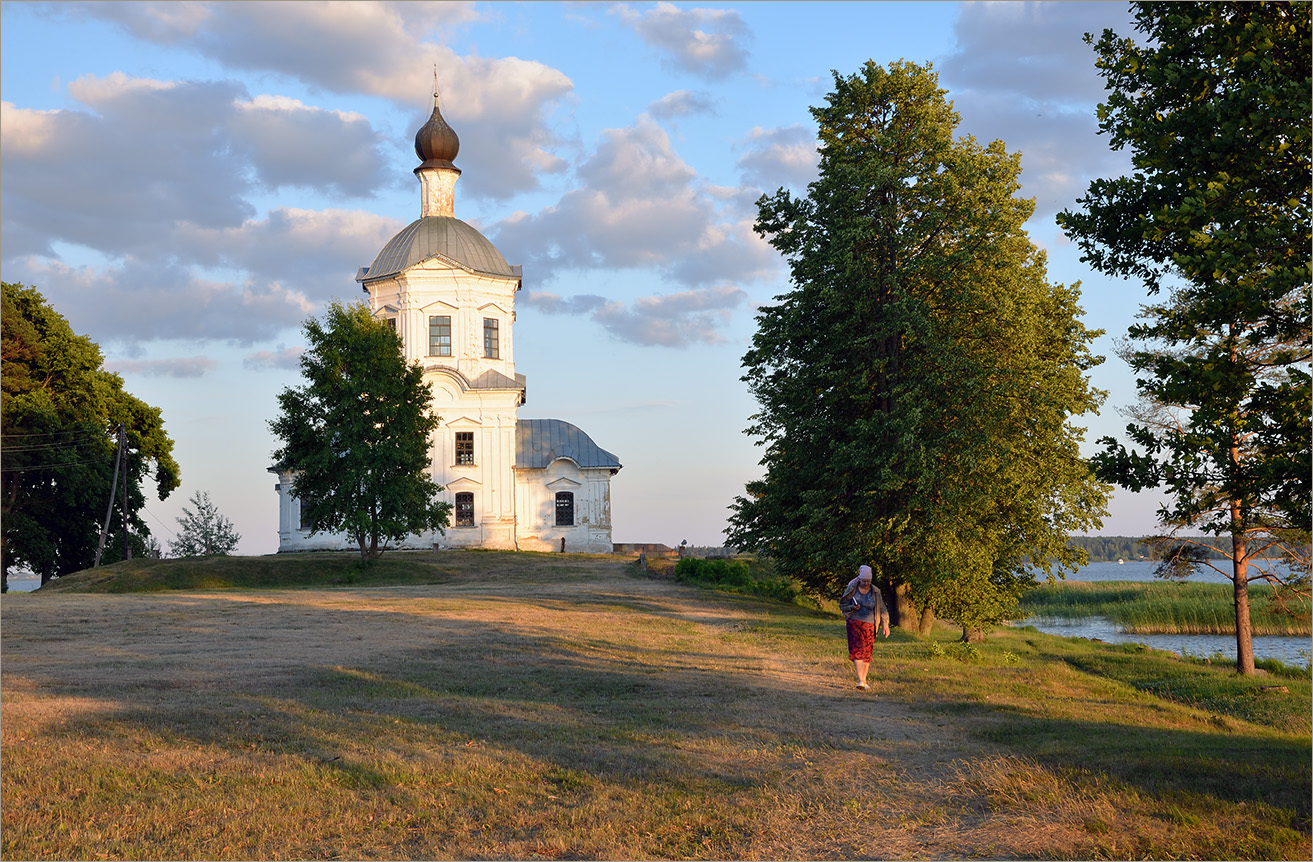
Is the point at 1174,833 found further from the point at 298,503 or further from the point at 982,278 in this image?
the point at 298,503

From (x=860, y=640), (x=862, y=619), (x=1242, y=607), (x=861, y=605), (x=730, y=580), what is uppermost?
(x=861, y=605)

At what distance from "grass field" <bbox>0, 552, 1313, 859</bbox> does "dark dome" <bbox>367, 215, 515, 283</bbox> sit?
3413 cm

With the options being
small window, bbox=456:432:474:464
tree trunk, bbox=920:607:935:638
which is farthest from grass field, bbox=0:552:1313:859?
small window, bbox=456:432:474:464

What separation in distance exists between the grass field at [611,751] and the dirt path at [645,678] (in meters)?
0.05

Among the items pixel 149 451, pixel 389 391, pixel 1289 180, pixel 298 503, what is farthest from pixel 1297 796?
pixel 298 503

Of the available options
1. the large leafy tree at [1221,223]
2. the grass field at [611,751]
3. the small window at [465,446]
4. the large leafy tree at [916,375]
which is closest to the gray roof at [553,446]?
the small window at [465,446]

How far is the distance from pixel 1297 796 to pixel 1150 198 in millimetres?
5797

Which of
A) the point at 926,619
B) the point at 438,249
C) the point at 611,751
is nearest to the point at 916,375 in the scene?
the point at 926,619

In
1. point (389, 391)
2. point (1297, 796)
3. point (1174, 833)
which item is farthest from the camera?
point (389, 391)

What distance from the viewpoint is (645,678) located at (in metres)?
14.5

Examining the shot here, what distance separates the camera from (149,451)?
44.0 m

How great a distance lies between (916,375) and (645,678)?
11889mm

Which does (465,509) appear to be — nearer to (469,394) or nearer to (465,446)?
(465,446)

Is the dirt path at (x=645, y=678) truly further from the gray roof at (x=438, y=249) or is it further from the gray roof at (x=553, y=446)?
the gray roof at (x=438, y=249)
